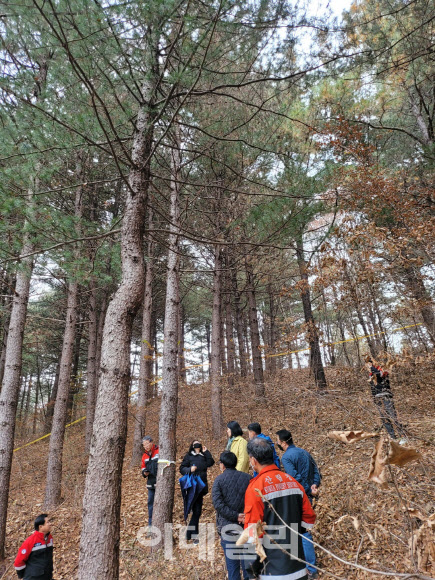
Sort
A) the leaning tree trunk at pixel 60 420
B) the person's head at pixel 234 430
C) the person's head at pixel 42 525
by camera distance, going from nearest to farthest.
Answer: the person's head at pixel 42 525 → the person's head at pixel 234 430 → the leaning tree trunk at pixel 60 420

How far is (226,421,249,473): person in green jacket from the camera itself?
455 centimetres

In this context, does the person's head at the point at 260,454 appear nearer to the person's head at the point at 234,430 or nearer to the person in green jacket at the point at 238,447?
the person in green jacket at the point at 238,447

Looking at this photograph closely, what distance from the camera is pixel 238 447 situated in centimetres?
463

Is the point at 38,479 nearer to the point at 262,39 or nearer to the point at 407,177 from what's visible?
the point at 262,39

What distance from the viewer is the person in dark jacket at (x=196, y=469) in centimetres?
521

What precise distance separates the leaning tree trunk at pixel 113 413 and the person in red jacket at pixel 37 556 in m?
2.29

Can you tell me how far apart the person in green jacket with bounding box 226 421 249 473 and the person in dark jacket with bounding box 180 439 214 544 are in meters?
0.90

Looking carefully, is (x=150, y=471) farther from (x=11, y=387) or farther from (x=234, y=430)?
(x=11, y=387)

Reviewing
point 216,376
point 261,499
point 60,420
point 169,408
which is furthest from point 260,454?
point 60,420

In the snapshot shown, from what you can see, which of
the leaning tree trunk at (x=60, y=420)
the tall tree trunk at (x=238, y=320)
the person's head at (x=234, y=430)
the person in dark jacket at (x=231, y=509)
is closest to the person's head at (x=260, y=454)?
the person in dark jacket at (x=231, y=509)

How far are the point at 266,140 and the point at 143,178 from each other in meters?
4.69

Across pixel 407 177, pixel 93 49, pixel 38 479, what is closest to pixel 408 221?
pixel 407 177

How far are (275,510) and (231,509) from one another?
1.41 meters

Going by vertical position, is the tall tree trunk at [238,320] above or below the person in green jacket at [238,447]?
above
